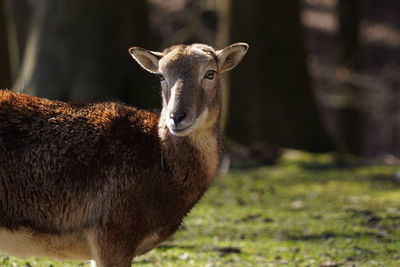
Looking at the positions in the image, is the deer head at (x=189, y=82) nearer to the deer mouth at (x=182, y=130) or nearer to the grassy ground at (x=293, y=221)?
the deer mouth at (x=182, y=130)

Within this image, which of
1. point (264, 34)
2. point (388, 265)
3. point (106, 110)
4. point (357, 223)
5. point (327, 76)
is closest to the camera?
point (106, 110)

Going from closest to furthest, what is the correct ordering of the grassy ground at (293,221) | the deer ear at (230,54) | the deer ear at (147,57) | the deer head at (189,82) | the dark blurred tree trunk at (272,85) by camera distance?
the deer head at (189,82) → the deer ear at (147,57) → the deer ear at (230,54) → the grassy ground at (293,221) → the dark blurred tree trunk at (272,85)

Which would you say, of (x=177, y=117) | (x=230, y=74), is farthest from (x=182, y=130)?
(x=230, y=74)

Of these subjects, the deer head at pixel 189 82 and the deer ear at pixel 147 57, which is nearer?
the deer head at pixel 189 82

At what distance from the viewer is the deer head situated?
25.9ft

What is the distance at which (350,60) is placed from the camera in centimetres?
2658

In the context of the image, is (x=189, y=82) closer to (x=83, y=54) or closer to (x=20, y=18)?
(x=83, y=54)

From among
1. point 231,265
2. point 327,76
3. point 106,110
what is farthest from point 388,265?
point 327,76

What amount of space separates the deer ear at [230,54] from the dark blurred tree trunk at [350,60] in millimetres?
17462

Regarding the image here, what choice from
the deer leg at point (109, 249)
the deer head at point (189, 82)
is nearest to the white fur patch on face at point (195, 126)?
the deer head at point (189, 82)

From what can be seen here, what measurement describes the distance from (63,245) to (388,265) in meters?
4.05

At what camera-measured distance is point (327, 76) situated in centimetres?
3041

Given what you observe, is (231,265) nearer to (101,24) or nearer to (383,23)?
(101,24)

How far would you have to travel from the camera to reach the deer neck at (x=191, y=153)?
8.21m
